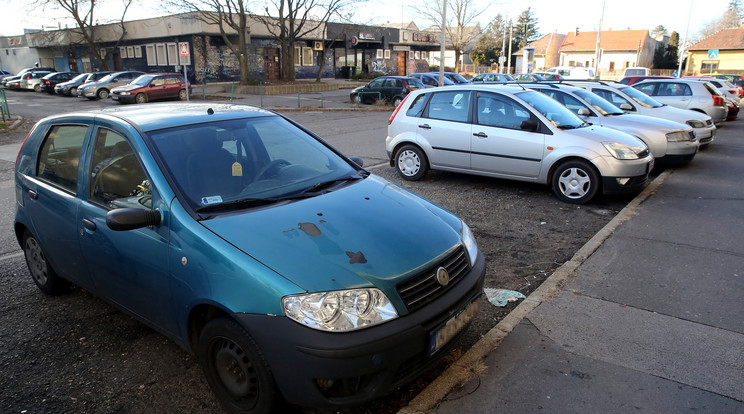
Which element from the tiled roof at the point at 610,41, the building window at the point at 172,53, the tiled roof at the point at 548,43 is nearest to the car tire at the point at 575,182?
the building window at the point at 172,53

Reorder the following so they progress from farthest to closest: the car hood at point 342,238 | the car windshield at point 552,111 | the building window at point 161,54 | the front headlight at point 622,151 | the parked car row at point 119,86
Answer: the building window at point 161,54
the parked car row at point 119,86
the car windshield at point 552,111
the front headlight at point 622,151
the car hood at point 342,238

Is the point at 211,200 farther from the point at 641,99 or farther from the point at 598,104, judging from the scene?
the point at 641,99

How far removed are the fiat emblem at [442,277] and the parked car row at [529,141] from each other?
5.03 meters

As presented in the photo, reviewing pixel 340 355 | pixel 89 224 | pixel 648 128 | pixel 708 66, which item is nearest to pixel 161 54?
pixel 648 128

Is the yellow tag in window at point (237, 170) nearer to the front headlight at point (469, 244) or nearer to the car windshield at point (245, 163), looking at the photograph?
the car windshield at point (245, 163)

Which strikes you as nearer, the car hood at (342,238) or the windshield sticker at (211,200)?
the car hood at (342,238)

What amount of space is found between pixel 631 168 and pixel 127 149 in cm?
638

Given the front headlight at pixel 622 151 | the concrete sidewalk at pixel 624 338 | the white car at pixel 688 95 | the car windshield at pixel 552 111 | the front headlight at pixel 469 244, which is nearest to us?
the concrete sidewalk at pixel 624 338

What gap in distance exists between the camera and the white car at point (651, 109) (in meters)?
11.0

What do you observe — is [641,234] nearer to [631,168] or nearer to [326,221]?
[631,168]

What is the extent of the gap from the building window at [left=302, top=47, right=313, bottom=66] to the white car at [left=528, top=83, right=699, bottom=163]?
36.6 metres

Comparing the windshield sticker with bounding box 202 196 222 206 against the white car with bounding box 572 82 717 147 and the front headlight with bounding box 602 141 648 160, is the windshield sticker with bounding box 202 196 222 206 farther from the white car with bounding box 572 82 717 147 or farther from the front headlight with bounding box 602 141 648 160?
the white car with bounding box 572 82 717 147

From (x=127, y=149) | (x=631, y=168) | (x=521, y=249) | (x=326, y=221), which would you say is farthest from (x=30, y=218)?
(x=631, y=168)

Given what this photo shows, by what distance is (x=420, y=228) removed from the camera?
10.2ft
